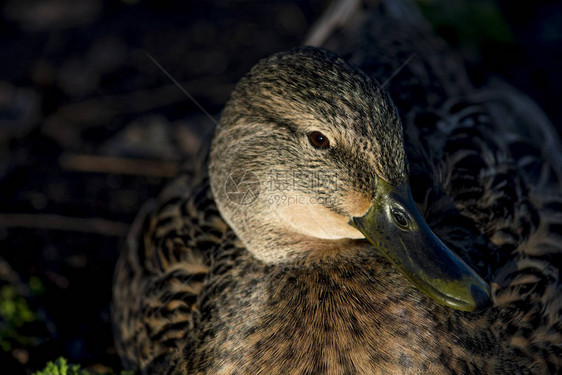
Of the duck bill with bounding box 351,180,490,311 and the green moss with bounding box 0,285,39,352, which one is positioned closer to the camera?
the duck bill with bounding box 351,180,490,311

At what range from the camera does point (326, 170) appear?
5.93 ft

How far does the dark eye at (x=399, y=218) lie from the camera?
1.75 meters

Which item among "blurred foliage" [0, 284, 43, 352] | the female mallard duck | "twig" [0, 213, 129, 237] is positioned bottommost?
"twig" [0, 213, 129, 237]

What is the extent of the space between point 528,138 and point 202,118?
1996 millimetres

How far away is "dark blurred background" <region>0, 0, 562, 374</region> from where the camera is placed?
2.94m

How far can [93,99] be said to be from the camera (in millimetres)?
3961

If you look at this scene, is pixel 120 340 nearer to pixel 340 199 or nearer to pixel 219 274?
pixel 219 274

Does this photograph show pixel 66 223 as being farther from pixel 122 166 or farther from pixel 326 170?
pixel 326 170

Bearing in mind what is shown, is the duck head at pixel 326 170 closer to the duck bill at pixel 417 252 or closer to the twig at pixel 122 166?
the duck bill at pixel 417 252

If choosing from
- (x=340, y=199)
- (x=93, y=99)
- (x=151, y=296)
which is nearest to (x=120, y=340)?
(x=151, y=296)

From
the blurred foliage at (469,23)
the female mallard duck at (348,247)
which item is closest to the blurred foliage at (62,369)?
the female mallard duck at (348,247)

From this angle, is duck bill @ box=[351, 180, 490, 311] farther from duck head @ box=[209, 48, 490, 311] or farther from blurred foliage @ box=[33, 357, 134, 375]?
blurred foliage @ box=[33, 357, 134, 375]

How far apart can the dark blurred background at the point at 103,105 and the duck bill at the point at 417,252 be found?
4.95ft

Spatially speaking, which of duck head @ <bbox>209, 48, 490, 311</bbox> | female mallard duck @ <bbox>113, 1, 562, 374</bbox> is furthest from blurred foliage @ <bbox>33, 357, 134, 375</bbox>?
duck head @ <bbox>209, 48, 490, 311</bbox>
